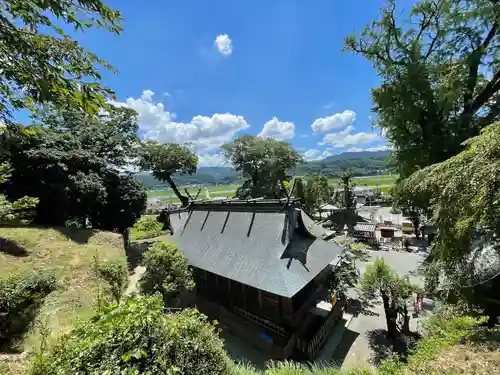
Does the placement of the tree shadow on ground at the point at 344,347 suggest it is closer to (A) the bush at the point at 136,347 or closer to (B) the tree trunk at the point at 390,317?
(B) the tree trunk at the point at 390,317

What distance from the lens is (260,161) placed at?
3328 centimetres

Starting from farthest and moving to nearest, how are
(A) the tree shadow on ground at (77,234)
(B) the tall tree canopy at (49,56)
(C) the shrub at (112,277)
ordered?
(A) the tree shadow on ground at (77,234) → (C) the shrub at (112,277) → (B) the tall tree canopy at (49,56)

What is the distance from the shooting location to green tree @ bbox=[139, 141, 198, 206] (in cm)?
2774

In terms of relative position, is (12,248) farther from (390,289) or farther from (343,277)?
(390,289)

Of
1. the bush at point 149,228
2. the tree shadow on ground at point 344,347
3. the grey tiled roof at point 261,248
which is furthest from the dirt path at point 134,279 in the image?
the bush at point 149,228

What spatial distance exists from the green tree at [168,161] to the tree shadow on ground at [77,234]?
1393cm

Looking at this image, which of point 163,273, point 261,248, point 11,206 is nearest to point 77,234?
point 11,206

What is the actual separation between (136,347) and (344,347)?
10.00 m

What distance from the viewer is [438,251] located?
6.02 metres

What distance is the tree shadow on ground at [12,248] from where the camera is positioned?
30.1ft

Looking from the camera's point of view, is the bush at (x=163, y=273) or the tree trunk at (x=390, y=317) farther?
the tree trunk at (x=390, y=317)

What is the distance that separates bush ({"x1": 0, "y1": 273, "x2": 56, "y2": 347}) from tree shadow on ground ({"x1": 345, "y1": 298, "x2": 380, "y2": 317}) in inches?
534

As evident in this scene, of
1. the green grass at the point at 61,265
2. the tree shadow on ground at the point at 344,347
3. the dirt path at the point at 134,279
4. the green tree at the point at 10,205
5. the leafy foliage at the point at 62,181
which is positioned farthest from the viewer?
the leafy foliage at the point at 62,181

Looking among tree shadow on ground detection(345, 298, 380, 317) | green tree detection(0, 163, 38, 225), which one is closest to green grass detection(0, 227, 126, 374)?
green tree detection(0, 163, 38, 225)
